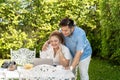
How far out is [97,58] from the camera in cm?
1118

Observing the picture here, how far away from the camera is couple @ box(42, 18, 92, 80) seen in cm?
505

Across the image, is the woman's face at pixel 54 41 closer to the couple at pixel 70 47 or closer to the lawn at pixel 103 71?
the couple at pixel 70 47

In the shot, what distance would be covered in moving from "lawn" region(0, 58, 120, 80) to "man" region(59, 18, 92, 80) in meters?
2.66

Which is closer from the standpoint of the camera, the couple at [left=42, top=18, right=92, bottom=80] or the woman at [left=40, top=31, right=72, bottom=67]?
the couple at [left=42, top=18, right=92, bottom=80]

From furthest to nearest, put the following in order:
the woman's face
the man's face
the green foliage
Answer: the green foliage < the woman's face < the man's face

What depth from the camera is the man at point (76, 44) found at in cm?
501

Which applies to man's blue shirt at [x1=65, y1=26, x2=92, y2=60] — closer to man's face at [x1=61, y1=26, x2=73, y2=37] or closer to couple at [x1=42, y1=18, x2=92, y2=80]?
couple at [x1=42, y1=18, x2=92, y2=80]

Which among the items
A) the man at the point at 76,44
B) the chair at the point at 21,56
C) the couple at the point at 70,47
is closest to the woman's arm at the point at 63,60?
the couple at the point at 70,47

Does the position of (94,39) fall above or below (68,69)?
below

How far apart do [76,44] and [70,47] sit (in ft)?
0.48

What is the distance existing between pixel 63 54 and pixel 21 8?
242 inches

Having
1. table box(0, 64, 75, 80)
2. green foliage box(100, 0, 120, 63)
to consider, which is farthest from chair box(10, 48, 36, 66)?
green foliage box(100, 0, 120, 63)

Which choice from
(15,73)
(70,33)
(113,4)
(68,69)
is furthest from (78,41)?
(113,4)

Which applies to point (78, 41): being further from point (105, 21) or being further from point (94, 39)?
point (94, 39)
